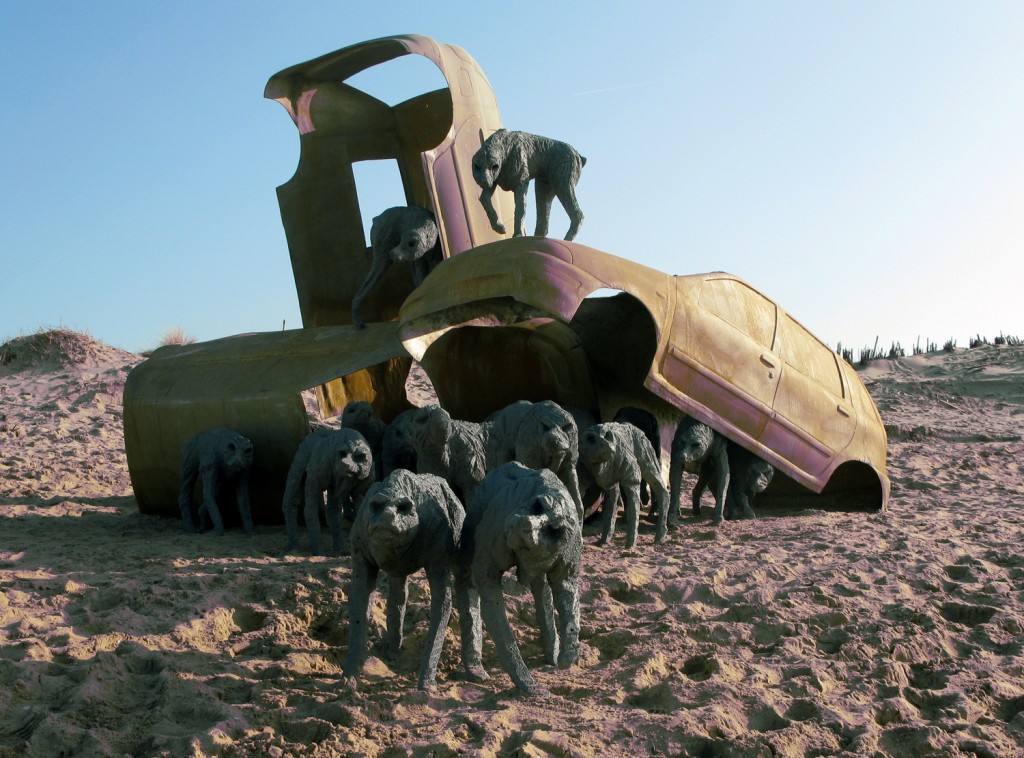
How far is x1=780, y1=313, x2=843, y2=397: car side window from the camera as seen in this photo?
10625mm

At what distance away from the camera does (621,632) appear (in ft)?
22.2

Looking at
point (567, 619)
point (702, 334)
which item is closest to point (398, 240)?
point (702, 334)

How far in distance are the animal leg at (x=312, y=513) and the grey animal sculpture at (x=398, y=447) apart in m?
0.96

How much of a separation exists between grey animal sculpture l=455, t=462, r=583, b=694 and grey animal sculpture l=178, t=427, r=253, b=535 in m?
4.28

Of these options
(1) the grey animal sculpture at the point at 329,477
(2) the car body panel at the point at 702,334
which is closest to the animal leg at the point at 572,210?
(2) the car body panel at the point at 702,334

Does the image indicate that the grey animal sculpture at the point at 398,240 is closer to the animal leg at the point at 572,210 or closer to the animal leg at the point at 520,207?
the animal leg at the point at 520,207

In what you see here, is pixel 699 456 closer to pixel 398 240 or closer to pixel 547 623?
pixel 398 240

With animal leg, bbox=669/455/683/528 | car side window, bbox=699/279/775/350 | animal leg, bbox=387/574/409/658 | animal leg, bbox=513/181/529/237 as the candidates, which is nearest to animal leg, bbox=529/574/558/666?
animal leg, bbox=387/574/409/658

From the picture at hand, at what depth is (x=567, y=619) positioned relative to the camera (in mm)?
6016

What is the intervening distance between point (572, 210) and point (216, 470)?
404 centimetres

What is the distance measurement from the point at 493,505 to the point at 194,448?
5.07 meters

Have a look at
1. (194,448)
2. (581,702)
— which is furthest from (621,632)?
(194,448)

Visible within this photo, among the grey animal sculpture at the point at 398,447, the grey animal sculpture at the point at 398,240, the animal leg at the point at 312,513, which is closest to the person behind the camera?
the animal leg at the point at 312,513

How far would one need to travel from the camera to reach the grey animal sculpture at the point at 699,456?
32.8 ft
